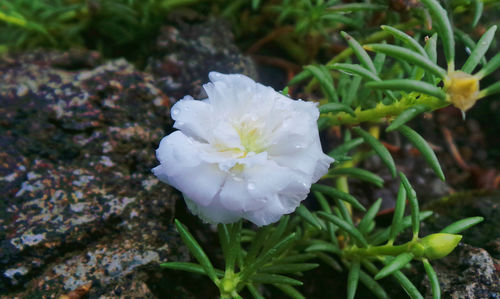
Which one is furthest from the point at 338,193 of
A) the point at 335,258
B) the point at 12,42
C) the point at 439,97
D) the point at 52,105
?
the point at 12,42

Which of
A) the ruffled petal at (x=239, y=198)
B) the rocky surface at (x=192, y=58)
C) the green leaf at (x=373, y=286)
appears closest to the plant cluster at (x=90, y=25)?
the rocky surface at (x=192, y=58)

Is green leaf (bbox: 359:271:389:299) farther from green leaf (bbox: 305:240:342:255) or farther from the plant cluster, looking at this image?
the plant cluster

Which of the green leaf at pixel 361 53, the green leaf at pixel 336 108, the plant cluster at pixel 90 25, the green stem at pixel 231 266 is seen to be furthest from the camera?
the plant cluster at pixel 90 25

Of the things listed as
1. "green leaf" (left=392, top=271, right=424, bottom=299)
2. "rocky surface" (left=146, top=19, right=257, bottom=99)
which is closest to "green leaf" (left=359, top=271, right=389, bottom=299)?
"green leaf" (left=392, top=271, right=424, bottom=299)

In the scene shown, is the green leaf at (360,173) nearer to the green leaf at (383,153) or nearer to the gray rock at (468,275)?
the green leaf at (383,153)

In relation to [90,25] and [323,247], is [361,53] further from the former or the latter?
[90,25]

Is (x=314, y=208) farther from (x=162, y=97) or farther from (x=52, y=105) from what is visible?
(x=52, y=105)
